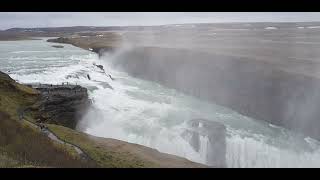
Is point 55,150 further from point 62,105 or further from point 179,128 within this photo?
point 179,128

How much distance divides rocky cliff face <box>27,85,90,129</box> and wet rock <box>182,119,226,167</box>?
8.36m

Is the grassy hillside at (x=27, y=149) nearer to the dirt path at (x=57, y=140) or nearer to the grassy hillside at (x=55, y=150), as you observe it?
the grassy hillside at (x=55, y=150)

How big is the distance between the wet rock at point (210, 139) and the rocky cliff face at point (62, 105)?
27.4 feet

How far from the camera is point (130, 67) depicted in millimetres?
63344

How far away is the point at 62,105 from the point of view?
27062mm

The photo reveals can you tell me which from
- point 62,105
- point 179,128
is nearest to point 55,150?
point 62,105

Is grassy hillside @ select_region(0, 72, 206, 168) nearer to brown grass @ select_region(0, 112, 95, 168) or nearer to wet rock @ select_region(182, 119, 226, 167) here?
brown grass @ select_region(0, 112, 95, 168)

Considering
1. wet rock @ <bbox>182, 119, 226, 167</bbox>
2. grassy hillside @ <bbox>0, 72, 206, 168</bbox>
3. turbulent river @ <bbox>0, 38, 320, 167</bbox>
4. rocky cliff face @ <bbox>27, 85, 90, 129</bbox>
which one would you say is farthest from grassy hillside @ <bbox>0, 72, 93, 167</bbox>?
wet rock @ <bbox>182, 119, 226, 167</bbox>

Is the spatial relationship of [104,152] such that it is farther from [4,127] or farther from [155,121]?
[155,121]

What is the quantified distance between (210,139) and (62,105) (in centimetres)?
1089

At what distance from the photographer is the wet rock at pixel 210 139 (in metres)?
25.3

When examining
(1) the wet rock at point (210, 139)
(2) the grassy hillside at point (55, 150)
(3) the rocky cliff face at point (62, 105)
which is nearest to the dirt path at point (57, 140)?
(2) the grassy hillside at point (55, 150)

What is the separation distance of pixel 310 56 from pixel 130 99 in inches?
1227
